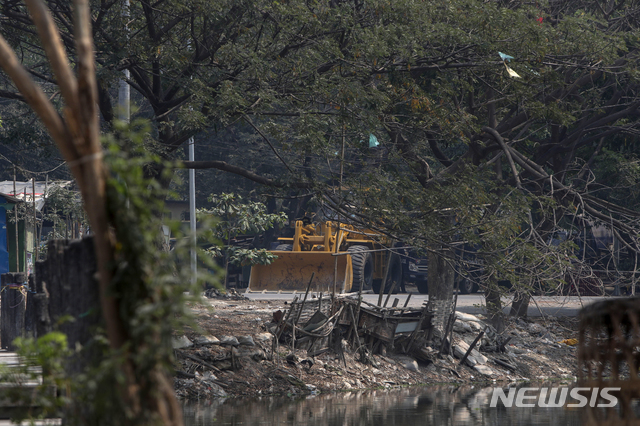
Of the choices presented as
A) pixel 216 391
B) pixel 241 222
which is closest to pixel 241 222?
pixel 241 222

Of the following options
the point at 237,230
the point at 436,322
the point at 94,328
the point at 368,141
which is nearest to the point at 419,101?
the point at 368,141

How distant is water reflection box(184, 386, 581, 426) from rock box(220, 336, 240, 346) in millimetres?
1426

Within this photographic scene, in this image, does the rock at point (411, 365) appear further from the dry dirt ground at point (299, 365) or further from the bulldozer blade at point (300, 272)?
the bulldozer blade at point (300, 272)

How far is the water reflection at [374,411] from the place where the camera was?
953 centimetres

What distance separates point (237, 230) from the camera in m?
19.1

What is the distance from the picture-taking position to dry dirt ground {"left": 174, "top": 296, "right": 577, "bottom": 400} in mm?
11680

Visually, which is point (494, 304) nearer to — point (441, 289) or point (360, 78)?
point (441, 289)

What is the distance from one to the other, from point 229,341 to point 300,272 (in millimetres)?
9034

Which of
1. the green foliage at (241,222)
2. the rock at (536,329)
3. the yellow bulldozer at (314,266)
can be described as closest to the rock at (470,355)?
the rock at (536,329)

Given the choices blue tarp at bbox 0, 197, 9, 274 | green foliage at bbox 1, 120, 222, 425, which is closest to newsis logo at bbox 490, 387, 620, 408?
green foliage at bbox 1, 120, 222, 425

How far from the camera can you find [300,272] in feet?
70.3

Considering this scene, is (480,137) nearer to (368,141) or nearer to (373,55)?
(368,141)

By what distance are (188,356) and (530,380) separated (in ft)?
21.8

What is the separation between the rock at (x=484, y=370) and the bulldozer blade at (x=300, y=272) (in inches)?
285
